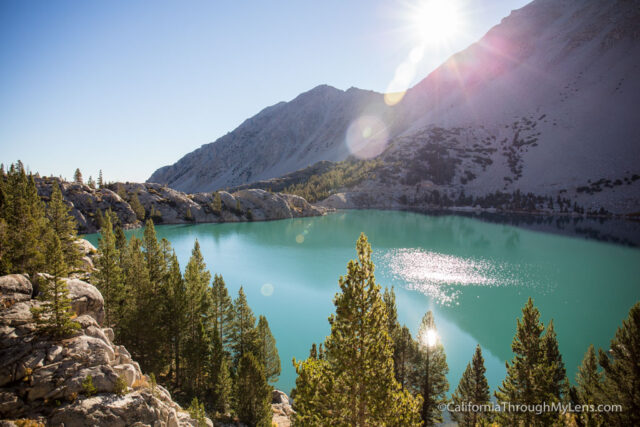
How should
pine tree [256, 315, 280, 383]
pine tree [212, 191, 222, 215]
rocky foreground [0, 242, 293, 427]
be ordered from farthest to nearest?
pine tree [212, 191, 222, 215] < pine tree [256, 315, 280, 383] < rocky foreground [0, 242, 293, 427]

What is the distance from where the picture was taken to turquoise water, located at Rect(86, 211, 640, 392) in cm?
3595

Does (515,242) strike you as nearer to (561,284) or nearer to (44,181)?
(561,284)

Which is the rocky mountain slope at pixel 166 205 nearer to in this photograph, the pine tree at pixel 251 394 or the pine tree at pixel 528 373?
the pine tree at pixel 251 394

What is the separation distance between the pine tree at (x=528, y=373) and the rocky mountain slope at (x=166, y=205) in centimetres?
10676

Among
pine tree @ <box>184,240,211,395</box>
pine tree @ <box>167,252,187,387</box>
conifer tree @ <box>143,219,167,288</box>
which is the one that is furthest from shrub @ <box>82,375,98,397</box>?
conifer tree @ <box>143,219,167,288</box>

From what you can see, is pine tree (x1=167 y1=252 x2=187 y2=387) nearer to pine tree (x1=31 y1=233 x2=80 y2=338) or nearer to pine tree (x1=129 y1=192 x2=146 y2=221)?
pine tree (x1=31 y1=233 x2=80 y2=338)

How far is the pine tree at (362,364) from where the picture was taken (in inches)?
422

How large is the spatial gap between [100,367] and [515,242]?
341 ft

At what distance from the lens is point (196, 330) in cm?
2734

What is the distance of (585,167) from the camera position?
174 metres

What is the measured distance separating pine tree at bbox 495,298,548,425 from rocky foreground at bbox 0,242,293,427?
16.9 metres

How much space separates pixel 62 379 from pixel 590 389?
28.7m

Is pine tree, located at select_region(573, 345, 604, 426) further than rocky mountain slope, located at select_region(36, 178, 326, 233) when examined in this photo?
No

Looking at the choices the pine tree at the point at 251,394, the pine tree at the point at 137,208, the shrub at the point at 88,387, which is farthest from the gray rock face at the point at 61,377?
the pine tree at the point at 137,208
